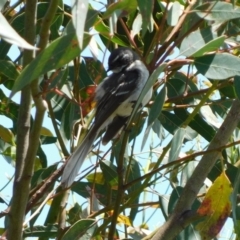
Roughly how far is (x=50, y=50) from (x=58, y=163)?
1069mm

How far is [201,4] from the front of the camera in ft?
5.99

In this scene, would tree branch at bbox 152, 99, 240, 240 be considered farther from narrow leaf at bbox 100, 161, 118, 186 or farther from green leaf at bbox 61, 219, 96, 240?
narrow leaf at bbox 100, 161, 118, 186

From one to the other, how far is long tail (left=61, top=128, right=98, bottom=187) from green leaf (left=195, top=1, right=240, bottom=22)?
2.51ft

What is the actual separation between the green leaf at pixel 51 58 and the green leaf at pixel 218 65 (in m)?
0.46

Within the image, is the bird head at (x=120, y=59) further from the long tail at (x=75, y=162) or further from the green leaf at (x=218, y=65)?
the green leaf at (x=218, y=65)

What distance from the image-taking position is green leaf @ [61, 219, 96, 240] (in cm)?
214

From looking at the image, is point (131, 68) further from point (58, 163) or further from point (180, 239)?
point (180, 239)

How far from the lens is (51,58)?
5.02 feet

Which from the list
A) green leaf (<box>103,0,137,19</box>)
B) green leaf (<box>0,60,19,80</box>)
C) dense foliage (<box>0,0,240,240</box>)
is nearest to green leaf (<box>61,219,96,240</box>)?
dense foliage (<box>0,0,240,240</box>)

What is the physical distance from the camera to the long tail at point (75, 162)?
2.30m

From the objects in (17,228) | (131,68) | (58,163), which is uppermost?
(131,68)

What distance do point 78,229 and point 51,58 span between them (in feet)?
2.56

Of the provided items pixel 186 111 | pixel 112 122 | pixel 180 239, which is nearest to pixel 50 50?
pixel 180 239

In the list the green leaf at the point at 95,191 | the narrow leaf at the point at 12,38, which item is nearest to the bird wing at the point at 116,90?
the green leaf at the point at 95,191
